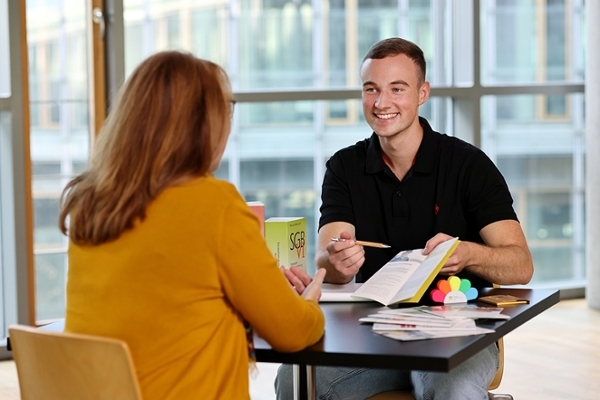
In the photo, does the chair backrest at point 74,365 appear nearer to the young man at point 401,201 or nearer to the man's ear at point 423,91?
the young man at point 401,201

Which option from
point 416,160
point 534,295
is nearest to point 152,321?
point 534,295

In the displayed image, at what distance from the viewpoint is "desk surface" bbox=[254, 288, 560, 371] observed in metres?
1.61

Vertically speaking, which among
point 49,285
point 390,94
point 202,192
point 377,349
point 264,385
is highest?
point 390,94

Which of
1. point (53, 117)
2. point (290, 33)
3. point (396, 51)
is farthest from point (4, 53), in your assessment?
point (396, 51)

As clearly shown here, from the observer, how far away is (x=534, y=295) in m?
2.24

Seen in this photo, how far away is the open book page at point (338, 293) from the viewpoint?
2.21 metres

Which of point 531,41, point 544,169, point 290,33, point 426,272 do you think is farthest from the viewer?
point 544,169

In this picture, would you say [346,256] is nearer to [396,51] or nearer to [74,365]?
[396,51]

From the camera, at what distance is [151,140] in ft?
5.34

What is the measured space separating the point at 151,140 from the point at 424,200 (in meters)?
1.23

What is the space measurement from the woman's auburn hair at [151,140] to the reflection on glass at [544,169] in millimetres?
4567

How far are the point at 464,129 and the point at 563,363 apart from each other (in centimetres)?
185

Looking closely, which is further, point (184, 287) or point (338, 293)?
point (338, 293)

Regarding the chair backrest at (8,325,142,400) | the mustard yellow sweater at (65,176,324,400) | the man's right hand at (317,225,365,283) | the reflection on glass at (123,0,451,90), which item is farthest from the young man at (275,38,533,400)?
the reflection on glass at (123,0,451,90)
